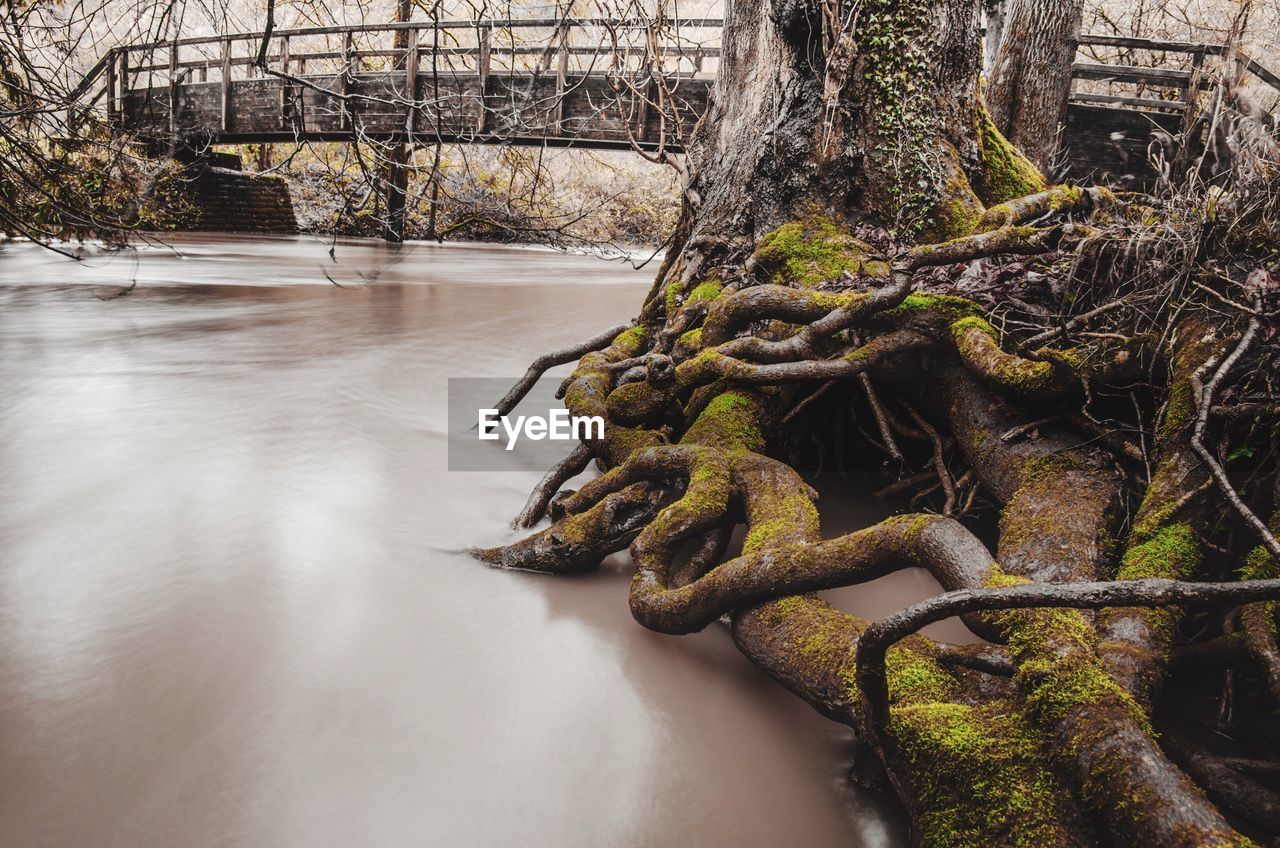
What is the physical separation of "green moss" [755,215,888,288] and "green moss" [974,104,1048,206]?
1177 mm

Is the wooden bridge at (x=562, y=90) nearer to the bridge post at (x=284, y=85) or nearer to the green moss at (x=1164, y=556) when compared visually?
the bridge post at (x=284, y=85)

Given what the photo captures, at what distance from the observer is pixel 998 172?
470 centimetres

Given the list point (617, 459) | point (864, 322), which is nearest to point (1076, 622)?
point (864, 322)

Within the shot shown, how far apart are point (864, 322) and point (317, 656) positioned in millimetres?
2583

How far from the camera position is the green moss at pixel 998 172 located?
462 cm


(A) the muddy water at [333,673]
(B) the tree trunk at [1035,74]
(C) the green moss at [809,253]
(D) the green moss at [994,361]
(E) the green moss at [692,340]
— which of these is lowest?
(A) the muddy water at [333,673]

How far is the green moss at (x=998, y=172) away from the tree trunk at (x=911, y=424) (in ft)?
0.13

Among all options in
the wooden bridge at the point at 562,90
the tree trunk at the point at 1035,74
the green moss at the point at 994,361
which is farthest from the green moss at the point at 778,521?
the tree trunk at the point at 1035,74

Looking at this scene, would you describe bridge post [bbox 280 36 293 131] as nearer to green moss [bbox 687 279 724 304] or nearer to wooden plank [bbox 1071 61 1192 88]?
green moss [bbox 687 279 724 304]

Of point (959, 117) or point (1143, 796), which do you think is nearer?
point (1143, 796)

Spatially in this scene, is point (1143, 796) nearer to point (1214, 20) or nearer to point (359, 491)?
point (359, 491)

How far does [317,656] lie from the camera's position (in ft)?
8.14

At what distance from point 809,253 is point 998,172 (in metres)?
1.67

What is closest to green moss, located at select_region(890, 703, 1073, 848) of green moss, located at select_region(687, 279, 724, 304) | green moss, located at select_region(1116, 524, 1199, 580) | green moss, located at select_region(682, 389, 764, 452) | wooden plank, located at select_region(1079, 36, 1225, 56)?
green moss, located at select_region(1116, 524, 1199, 580)
